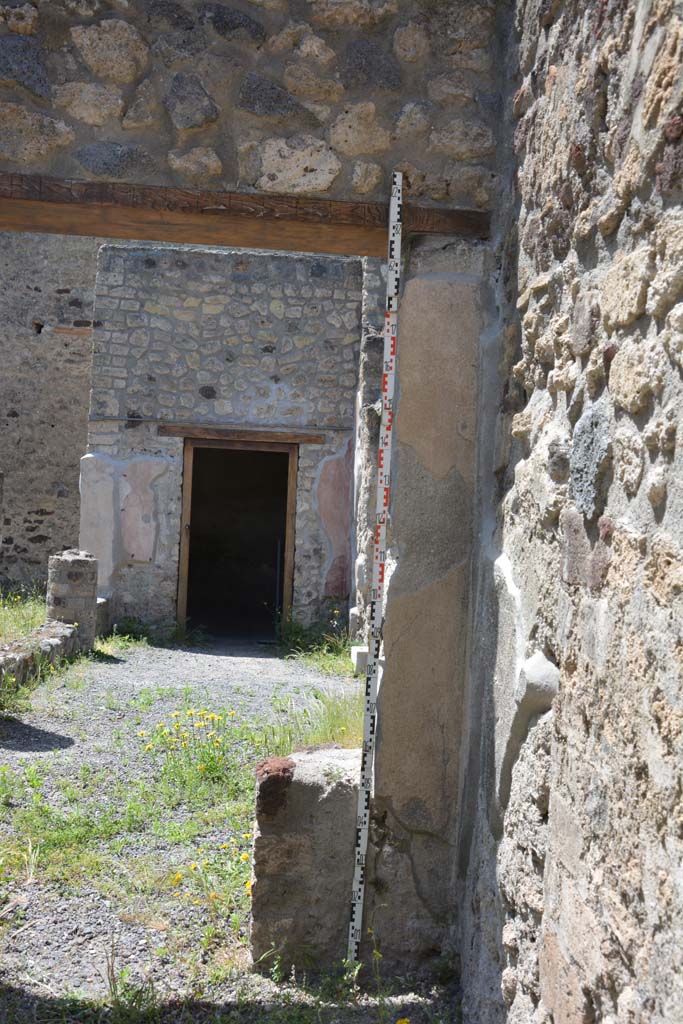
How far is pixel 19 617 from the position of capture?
29.9 ft

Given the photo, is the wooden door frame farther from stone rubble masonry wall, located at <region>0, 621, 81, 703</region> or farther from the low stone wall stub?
the low stone wall stub

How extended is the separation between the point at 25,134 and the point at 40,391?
1055 cm

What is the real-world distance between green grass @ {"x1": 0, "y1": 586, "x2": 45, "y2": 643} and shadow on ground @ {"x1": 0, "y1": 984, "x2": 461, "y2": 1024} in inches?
209

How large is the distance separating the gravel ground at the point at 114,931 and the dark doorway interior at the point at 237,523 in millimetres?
8330

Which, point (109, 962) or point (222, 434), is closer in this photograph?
point (109, 962)

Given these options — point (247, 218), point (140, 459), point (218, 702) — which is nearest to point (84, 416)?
point (140, 459)

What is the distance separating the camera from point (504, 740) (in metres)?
2.47

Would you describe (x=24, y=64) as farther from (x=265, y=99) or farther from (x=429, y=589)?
(x=429, y=589)

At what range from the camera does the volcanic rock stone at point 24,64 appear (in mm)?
2910

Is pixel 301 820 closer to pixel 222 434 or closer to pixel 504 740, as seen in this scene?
pixel 504 740

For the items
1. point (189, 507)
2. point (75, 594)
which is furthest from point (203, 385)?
point (75, 594)

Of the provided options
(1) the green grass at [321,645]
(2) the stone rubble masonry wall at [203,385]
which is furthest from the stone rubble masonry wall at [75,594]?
(1) the green grass at [321,645]

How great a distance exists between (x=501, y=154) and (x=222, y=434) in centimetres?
734

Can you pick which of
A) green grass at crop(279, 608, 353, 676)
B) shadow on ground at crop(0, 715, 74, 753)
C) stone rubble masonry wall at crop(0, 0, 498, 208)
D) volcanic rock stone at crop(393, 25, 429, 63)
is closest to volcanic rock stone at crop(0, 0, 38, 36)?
stone rubble masonry wall at crop(0, 0, 498, 208)
